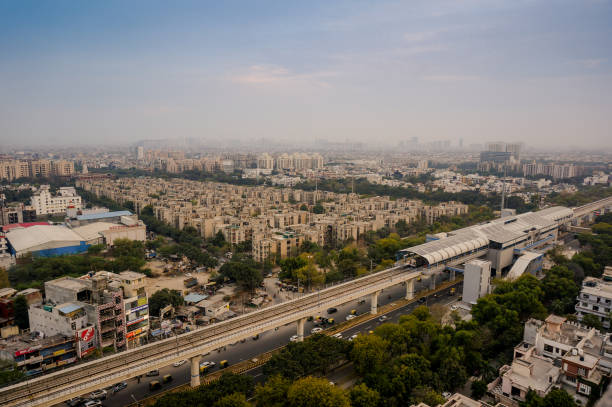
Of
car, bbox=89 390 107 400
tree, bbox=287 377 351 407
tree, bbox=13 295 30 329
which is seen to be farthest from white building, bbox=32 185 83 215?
tree, bbox=287 377 351 407

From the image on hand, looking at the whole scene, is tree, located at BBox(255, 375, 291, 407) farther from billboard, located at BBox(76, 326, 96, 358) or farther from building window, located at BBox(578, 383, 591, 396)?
building window, located at BBox(578, 383, 591, 396)

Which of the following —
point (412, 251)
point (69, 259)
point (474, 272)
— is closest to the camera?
point (474, 272)

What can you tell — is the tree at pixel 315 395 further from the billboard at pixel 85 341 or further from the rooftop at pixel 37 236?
the rooftop at pixel 37 236

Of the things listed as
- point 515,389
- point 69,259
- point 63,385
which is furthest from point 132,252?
point 515,389

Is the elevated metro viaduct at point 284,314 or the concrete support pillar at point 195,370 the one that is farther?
the concrete support pillar at point 195,370

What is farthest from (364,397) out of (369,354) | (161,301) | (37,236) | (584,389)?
(37,236)

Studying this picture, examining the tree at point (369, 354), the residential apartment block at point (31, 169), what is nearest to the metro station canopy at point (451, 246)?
the tree at point (369, 354)

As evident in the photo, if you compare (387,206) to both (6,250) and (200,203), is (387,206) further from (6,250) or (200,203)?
(6,250)
